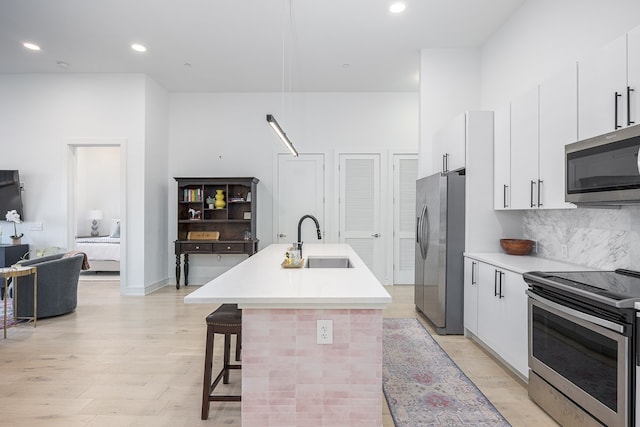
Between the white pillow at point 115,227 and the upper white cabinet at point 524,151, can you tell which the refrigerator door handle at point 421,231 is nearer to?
the upper white cabinet at point 524,151

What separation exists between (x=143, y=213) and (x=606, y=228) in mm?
5352

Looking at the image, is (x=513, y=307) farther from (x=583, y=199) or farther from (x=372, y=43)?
(x=372, y=43)

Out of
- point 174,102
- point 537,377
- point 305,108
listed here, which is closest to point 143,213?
point 174,102

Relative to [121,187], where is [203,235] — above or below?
below

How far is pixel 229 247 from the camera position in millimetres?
5688

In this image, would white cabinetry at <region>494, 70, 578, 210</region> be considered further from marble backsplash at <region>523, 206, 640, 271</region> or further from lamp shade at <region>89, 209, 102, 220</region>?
lamp shade at <region>89, 209, 102, 220</region>

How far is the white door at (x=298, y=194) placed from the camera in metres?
6.12

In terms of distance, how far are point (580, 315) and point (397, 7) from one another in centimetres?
314

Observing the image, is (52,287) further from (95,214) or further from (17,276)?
(95,214)

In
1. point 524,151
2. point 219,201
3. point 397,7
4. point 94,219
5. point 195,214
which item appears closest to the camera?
point 524,151

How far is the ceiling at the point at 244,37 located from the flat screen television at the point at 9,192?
1.53 meters

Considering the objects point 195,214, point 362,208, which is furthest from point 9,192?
point 362,208

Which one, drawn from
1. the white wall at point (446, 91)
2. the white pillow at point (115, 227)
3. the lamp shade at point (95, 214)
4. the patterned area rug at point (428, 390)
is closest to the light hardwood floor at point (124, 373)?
the patterned area rug at point (428, 390)

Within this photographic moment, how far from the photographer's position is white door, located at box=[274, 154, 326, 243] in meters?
6.12
